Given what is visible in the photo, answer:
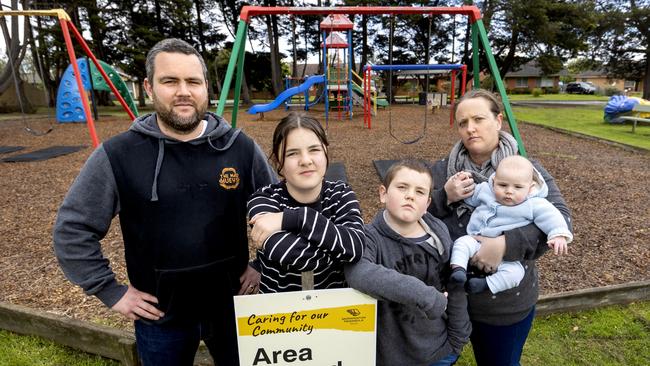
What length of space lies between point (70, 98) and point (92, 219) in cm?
1675

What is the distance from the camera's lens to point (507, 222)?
1.58 m

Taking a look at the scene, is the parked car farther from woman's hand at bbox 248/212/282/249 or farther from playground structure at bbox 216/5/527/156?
woman's hand at bbox 248/212/282/249

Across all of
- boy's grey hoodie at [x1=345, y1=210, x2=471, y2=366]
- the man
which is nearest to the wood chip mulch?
the man

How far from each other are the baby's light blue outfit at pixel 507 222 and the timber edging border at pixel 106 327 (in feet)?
5.02

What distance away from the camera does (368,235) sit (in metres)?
1.50

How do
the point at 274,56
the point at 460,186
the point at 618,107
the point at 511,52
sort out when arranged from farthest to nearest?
the point at 274,56, the point at 511,52, the point at 618,107, the point at 460,186

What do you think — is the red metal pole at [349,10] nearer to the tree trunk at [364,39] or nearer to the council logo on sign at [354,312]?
the council logo on sign at [354,312]

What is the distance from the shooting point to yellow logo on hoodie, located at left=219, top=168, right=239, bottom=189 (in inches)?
63.9

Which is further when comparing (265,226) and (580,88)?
(580,88)

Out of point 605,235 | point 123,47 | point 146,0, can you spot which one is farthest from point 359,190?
point 146,0

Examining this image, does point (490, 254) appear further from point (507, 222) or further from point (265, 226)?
point (265, 226)

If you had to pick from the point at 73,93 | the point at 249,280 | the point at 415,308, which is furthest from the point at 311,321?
the point at 73,93

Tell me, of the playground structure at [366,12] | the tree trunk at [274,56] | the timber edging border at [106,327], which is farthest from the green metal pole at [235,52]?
the tree trunk at [274,56]

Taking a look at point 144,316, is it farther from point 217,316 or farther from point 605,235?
point 605,235
